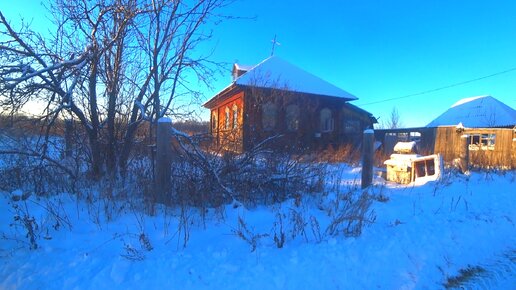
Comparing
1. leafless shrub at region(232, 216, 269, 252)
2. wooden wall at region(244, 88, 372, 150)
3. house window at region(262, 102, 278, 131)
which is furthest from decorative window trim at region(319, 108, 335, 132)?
leafless shrub at region(232, 216, 269, 252)

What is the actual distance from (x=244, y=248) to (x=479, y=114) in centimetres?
3226

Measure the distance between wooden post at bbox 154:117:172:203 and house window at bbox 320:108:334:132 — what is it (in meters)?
14.9

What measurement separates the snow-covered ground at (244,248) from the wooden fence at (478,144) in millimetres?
6193

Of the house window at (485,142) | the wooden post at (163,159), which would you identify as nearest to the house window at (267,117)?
the wooden post at (163,159)

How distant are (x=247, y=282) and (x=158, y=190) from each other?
2068mm

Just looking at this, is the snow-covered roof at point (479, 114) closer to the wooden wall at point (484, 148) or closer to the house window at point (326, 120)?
the house window at point (326, 120)

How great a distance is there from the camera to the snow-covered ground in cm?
285

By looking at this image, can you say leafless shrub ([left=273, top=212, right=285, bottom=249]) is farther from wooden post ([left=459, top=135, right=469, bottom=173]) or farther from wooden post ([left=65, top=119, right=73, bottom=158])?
wooden post ([left=459, top=135, right=469, bottom=173])

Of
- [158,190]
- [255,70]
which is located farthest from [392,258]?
[255,70]

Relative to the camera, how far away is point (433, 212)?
4.82m

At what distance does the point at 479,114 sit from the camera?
2873 centimetres

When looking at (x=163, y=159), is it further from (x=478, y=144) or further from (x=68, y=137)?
(x=478, y=144)

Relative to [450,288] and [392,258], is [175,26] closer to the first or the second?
[392,258]

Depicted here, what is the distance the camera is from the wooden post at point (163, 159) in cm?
429
